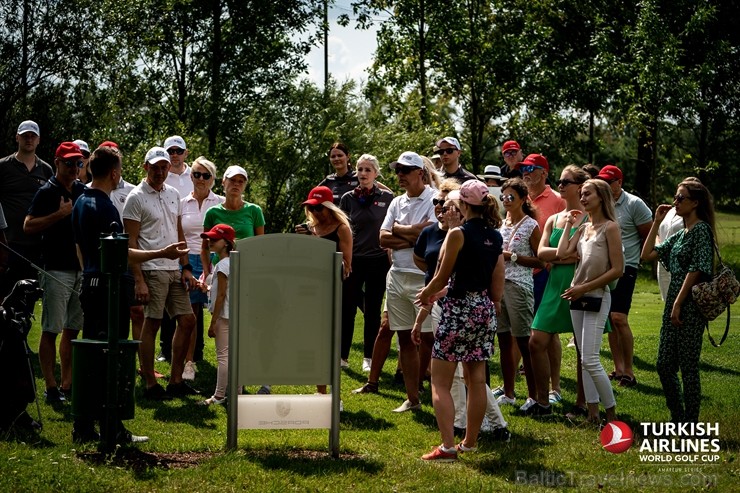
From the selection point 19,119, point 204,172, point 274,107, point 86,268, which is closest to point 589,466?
point 86,268

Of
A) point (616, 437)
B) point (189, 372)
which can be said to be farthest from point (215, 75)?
point (616, 437)

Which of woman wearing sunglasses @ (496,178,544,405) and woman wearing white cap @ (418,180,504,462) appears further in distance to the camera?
woman wearing sunglasses @ (496,178,544,405)

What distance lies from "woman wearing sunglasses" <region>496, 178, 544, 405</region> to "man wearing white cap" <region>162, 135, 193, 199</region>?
4.04 m

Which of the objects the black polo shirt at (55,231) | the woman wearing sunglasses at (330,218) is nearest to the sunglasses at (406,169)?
the woman wearing sunglasses at (330,218)

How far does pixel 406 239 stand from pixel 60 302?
10.8ft

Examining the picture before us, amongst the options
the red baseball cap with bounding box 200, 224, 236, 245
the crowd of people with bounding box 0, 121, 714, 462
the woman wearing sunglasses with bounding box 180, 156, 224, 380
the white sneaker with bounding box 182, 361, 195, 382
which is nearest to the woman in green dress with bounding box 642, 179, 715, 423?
the crowd of people with bounding box 0, 121, 714, 462

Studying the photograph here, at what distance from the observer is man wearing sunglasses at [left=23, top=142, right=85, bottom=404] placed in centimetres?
941

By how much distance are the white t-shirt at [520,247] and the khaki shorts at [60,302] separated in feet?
13.1

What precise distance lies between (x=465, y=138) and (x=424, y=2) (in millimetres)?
6620

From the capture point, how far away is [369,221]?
37.4 ft

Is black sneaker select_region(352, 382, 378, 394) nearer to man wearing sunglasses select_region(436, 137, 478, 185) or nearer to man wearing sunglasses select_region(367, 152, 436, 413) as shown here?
man wearing sunglasses select_region(367, 152, 436, 413)

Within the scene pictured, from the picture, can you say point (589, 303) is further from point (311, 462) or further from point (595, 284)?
point (311, 462)

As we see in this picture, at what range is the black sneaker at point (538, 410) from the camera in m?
9.31

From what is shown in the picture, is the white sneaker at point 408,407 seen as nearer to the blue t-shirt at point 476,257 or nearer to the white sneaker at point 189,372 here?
the blue t-shirt at point 476,257
